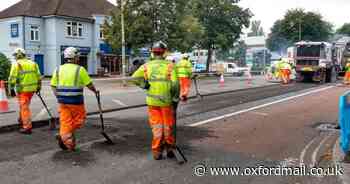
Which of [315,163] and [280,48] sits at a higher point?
[280,48]

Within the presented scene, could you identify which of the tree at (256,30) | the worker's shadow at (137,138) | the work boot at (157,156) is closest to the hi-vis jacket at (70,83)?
the worker's shadow at (137,138)

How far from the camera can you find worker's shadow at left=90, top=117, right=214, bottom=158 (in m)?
6.76

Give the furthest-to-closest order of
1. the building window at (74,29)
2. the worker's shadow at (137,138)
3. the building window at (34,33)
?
1. the building window at (74,29)
2. the building window at (34,33)
3. the worker's shadow at (137,138)

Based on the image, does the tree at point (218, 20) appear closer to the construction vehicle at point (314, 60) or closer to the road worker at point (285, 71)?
the construction vehicle at point (314, 60)

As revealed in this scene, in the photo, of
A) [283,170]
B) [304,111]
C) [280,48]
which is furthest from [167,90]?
[280,48]

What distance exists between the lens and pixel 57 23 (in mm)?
37031

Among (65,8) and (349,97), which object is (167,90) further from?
(65,8)

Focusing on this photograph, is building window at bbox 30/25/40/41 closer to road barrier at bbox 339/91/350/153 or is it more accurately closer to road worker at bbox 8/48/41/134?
road worker at bbox 8/48/41/134

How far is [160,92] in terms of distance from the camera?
5.91m

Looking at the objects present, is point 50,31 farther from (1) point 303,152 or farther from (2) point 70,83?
(1) point 303,152

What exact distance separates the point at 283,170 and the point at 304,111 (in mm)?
7054

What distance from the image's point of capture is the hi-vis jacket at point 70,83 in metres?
6.44

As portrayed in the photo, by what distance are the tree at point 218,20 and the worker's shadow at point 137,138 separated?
30.4 meters

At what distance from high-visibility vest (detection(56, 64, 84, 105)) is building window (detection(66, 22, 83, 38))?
33.1m
